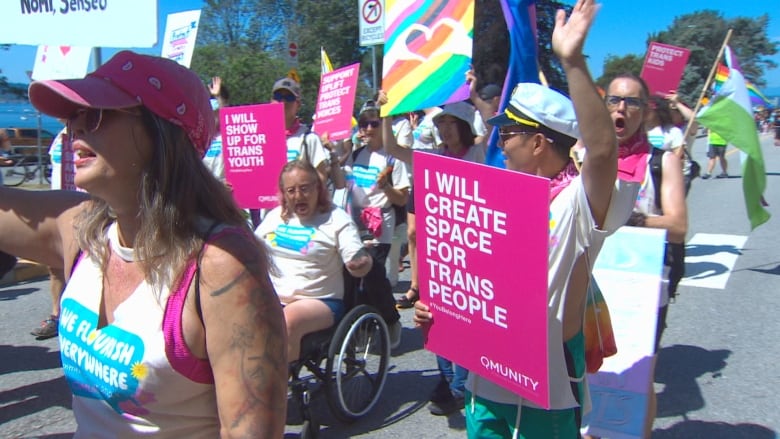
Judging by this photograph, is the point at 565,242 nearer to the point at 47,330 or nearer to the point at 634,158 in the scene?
the point at 634,158

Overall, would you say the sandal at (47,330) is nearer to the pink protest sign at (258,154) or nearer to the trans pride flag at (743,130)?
the pink protest sign at (258,154)

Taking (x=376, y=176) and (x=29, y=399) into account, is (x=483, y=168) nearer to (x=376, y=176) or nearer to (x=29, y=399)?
(x=29, y=399)

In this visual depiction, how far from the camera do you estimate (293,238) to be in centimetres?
408

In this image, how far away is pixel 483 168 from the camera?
6.50 ft

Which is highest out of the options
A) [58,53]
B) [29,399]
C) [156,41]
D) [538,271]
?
[58,53]

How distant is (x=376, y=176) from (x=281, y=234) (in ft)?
6.78

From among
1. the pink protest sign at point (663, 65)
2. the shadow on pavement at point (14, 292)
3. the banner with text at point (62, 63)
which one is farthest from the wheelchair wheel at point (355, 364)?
the pink protest sign at point (663, 65)

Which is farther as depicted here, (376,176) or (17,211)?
(376,176)

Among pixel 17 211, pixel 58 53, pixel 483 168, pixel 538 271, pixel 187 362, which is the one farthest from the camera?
pixel 58 53

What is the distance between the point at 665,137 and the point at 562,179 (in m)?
5.49

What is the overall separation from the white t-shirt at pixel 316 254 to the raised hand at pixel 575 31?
236 centimetres

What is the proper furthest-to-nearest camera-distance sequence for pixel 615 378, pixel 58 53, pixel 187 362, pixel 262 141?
1. pixel 262 141
2. pixel 58 53
3. pixel 615 378
4. pixel 187 362

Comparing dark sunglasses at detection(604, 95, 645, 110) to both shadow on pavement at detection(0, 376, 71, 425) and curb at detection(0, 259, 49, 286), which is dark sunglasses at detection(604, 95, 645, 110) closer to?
shadow on pavement at detection(0, 376, 71, 425)

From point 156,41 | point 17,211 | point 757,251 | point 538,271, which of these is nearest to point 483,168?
point 538,271
